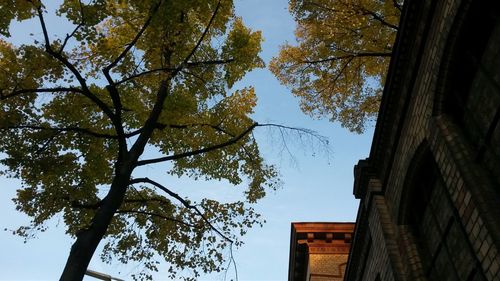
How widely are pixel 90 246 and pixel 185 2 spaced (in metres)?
5.46

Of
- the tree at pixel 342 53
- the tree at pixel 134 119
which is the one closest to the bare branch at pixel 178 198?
the tree at pixel 134 119

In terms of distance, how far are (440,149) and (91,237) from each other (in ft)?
21.1

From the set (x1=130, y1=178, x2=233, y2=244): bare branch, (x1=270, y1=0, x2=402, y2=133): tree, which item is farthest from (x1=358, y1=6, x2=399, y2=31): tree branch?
(x1=130, y1=178, x2=233, y2=244): bare branch

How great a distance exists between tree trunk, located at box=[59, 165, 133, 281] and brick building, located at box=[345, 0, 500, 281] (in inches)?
223

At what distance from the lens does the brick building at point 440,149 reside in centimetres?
595

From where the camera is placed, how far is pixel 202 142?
12336mm

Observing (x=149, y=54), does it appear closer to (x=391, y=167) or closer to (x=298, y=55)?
(x=298, y=55)

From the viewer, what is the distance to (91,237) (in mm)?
8305

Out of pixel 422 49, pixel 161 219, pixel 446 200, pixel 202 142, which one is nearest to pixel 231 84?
pixel 202 142

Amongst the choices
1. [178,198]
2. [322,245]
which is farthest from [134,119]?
[322,245]

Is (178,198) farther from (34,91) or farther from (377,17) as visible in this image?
(377,17)

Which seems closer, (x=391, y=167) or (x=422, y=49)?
(x=422, y=49)

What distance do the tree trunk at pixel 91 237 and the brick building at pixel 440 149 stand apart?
5.65m

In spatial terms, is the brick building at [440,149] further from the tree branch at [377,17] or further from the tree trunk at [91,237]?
the tree trunk at [91,237]
